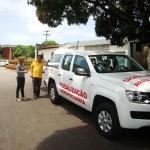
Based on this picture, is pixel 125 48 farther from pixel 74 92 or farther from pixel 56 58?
pixel 74 92

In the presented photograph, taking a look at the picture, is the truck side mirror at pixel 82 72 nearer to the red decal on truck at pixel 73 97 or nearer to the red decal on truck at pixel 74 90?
the red decal on truck at pixel 74 90

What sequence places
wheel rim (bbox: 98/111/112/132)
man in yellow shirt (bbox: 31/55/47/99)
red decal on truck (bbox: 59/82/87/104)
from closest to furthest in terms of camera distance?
wheel rim (bbox: 98/111/112/132), red decal on truck (bbox: 59/82/87/104), man in yellow shirt (bbox: 31/55/47/99)

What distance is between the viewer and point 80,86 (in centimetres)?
744

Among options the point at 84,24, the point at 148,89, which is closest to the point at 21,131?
the point at 148,89

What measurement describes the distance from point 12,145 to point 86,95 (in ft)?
7.23

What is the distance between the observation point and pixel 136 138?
20.7 ft

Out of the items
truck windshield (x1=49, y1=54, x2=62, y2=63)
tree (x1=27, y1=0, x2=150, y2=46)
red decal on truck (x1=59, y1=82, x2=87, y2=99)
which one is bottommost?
red decal on truck (x1=59, y1=82, x2=87, y2=99)

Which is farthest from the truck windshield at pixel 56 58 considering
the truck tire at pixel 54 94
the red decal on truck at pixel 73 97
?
the red decal on truck at pixel 73 97

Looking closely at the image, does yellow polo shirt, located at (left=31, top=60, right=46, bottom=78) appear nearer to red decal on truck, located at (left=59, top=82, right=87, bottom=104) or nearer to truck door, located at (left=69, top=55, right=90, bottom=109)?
red decal on truck, located at (left=59, top=82, right=87, bottom=104)

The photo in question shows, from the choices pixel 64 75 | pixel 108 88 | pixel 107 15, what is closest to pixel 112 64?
pixel 108 88

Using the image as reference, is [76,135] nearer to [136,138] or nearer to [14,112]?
[136,138]

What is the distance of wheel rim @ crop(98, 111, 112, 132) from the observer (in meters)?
6.17

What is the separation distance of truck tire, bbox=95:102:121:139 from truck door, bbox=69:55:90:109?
2.11ft

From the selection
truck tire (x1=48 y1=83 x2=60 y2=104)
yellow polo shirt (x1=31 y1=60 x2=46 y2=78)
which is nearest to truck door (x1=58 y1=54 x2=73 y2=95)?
truck tire (x1=48 y1=83 x2=60 y2=104)
